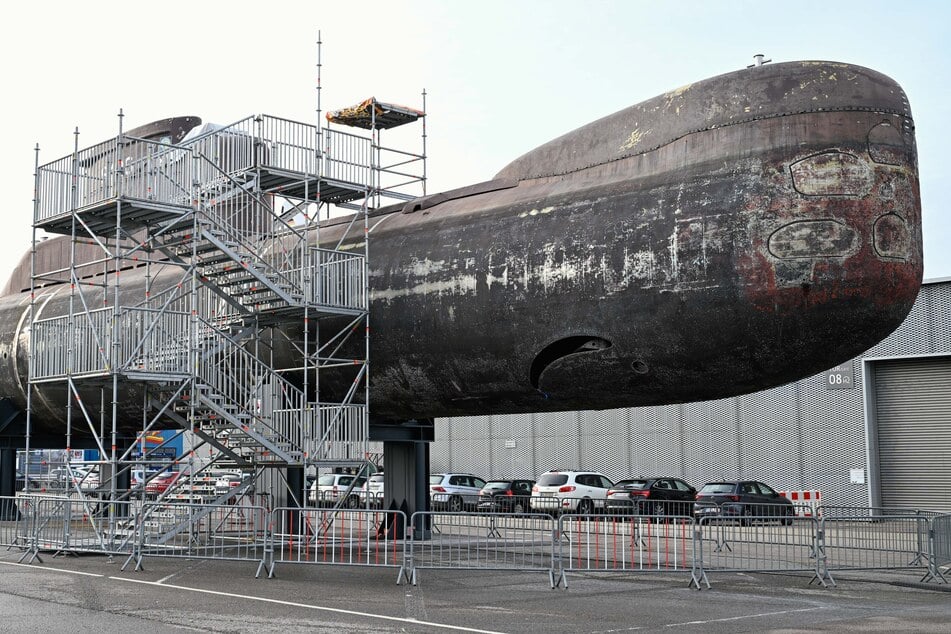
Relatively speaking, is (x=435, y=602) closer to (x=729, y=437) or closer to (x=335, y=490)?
(x=729, y=437)

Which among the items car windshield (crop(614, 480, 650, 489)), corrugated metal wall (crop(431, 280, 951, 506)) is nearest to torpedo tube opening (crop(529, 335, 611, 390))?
corrugated metal wall (crop(431, 280, 951, 506))

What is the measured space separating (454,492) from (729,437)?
9658 millimetres

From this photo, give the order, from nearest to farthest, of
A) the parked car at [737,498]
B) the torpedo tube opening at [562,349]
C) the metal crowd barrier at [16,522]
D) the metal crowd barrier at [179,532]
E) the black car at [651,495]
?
the torpedo tube opening at [562,349] < the metal crowd barrier at [179,532] < the metal crowd barrier at [16,522] < the parked car at [737,498] < the black car at [651,495]

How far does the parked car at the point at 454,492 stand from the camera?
36.7 metres

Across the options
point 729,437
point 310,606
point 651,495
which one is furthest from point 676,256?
point 729,437

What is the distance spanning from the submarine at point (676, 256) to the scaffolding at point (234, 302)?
4.24ft

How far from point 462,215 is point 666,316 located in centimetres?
443

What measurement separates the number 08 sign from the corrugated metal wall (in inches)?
4.9

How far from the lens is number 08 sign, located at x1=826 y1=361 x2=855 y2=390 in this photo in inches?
1357

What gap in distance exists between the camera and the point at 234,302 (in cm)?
1847

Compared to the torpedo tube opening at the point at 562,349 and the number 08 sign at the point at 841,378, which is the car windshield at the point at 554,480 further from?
the torpedo tube opening at the point at 562,349

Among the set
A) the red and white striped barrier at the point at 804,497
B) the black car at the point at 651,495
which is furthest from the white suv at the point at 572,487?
the red and white striped barrier at the point at 804,497

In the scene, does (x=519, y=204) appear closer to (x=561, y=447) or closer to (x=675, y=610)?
(x=675, y=610)

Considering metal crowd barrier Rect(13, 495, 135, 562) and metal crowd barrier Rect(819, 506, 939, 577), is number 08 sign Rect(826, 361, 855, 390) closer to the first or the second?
metal crowd barrier Rect(819, 506, 939, 577)
